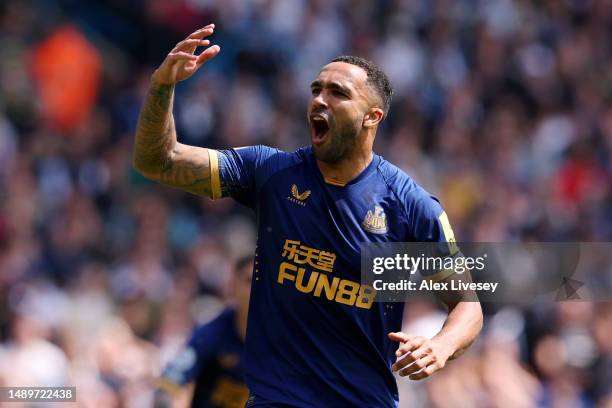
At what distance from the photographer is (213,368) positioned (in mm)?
8125

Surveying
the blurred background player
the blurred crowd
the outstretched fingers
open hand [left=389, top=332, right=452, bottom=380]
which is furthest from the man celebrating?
the blurred crowd

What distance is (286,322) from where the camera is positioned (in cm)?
587

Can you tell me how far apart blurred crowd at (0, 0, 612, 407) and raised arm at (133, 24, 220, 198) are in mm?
4250

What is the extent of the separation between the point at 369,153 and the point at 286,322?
3.29 ft

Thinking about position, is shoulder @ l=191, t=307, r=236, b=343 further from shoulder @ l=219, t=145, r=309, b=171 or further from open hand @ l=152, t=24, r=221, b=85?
open hand @ l=152, t=24, r=221, b=85

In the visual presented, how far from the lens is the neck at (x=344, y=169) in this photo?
20.0 feet

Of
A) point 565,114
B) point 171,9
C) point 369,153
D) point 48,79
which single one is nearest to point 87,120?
point 48,79

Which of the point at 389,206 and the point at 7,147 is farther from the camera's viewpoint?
the point at 7,147

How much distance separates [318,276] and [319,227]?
25 centimetres

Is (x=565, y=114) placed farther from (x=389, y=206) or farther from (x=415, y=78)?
(x=389, y=206)

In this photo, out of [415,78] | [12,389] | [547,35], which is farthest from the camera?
[547,35]

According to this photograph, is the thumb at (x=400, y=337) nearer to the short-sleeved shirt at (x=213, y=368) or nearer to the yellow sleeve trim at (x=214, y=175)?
the yellow sleeve trim at (x=214, y=175)

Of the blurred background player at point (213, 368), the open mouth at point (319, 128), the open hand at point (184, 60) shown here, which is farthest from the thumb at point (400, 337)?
the blurred background player at point (213, 368)

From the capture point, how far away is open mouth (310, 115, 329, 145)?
5999 millimetres
